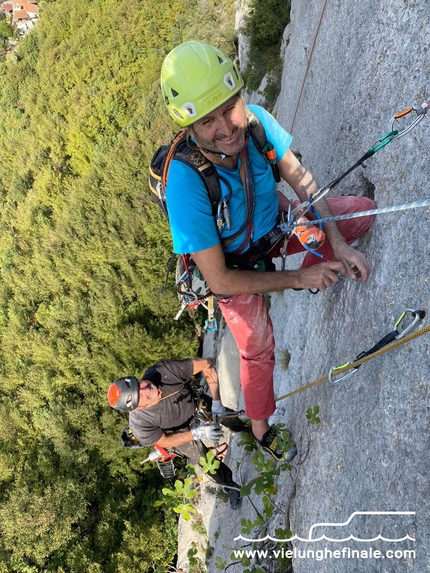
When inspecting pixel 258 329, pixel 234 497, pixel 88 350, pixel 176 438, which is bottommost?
pixel 234 497

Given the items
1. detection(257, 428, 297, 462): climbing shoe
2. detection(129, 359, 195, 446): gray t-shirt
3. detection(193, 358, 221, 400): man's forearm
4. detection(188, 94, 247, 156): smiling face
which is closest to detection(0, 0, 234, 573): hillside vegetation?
detection(193, 358, 221, 400): man's forearm

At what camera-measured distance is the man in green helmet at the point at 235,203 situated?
238cm

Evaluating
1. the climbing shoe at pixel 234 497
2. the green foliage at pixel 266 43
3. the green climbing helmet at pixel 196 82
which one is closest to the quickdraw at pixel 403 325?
the green climbing helmet at pixel 196 82

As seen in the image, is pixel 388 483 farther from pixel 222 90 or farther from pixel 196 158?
pixel 222 90

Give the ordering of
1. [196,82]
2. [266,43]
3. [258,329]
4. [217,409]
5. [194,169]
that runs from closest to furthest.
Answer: [196,82] → [194,169] → [258,329] → [217,409] → [266,43]

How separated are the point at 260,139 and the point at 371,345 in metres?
1.49

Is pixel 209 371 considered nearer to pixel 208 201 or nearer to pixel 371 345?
pixel 371 345

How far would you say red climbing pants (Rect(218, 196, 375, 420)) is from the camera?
2.99 meters

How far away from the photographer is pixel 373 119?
315cm

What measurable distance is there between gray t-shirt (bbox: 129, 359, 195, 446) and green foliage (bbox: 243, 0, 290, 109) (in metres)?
7.86

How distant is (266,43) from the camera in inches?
454

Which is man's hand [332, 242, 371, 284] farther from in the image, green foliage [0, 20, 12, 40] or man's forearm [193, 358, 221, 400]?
green foliage [0, 20, 12, 40]

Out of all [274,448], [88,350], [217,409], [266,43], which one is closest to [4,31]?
[88,350]

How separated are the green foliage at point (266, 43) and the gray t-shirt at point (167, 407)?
7864 mm
